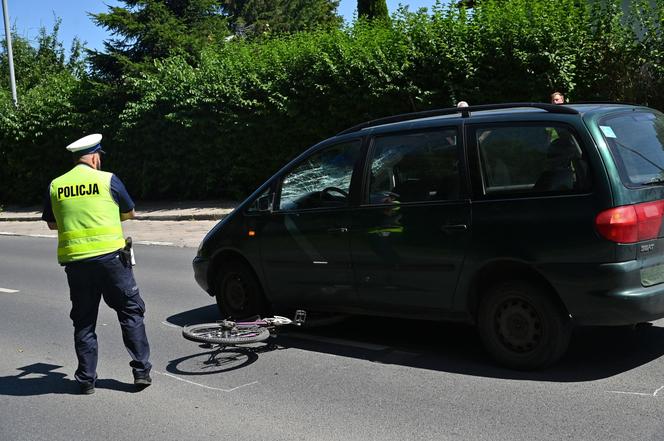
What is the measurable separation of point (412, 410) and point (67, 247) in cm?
270

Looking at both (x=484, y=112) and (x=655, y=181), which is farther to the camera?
(x=484, y=112)

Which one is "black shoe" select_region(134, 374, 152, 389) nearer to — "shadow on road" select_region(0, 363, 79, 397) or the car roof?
"shadow on road" select_region(0, 363, 79, 397)

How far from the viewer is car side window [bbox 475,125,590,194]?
202 inches

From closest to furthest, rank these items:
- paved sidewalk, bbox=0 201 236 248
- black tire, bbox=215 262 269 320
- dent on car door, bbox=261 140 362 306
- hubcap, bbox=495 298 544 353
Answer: hubcap, bbox=495 298 544 353
dent on car door, bbox=261 140 362 306
black tire, bbox=215 262 269 320
paved sidewalk, bbox=0 201 236 248

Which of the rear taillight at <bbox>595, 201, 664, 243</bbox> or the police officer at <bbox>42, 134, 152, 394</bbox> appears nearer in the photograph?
the rear taillight at <bbox>595, 201, 664, 243</bbox>

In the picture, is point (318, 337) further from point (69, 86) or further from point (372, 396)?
point (69, 86)

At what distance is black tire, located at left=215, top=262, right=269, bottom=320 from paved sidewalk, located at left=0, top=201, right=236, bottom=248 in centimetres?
693

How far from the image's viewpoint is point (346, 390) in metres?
5.36

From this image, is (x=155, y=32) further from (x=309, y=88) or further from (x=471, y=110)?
(x=471, y=110)

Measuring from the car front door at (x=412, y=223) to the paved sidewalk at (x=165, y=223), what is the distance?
335 inches

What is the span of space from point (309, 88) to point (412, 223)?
11797 mm

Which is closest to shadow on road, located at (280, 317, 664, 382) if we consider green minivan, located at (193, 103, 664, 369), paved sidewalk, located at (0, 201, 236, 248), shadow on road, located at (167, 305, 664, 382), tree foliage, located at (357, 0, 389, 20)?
shadow on road, located at (167, 305, 664, 382)

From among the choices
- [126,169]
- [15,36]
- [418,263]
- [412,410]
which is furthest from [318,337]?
[15,36]

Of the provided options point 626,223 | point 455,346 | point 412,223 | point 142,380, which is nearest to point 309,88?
point 455,346
